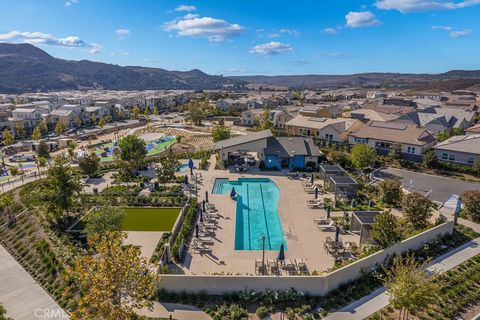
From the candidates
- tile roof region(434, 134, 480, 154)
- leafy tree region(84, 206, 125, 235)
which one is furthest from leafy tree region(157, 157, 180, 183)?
tile roof region(434, 134, 480, 154)

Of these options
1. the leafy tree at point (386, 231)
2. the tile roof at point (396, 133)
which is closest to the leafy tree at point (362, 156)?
the tile roof at point (396, 133)

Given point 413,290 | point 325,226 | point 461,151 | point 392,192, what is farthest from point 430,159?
point 413,290

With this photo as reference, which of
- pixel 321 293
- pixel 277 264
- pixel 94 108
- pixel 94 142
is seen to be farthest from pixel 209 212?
pixel 94 108

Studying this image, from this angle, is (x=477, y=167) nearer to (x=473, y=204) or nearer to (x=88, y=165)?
(x=473, y=204)

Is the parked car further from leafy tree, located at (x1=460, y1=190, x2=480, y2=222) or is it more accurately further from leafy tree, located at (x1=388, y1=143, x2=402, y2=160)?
leafy tree, located at (x1=460, y1=190, x2=480, y2=222)

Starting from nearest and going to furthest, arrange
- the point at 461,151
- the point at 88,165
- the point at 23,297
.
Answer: the point at 23,297
the point at 88,165
the point at 461,151

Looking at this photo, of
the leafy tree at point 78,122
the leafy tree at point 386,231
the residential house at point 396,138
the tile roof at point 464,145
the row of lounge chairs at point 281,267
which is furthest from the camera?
the leafy tree at point 78,122

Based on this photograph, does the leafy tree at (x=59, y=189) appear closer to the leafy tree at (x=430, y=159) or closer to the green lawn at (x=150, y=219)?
the green lawn at (x=150, y=219)
